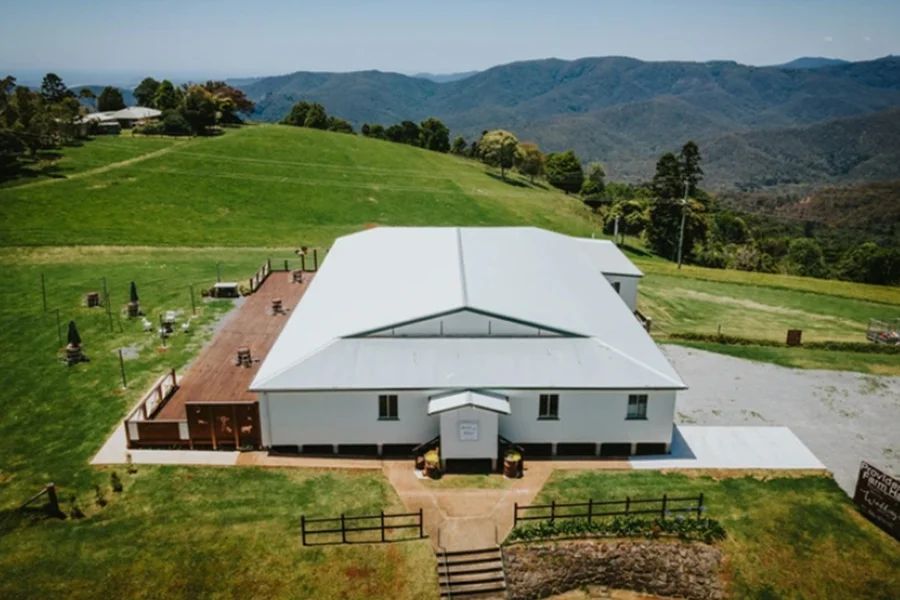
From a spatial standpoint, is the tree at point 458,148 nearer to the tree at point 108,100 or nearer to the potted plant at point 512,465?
the tree at point 108,100

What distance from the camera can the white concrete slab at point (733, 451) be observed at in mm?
25625

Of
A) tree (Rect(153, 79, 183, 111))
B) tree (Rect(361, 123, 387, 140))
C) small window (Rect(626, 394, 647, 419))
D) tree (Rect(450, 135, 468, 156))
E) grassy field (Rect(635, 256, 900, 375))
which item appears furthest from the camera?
tree (Rect(361, 123, 387, 140))

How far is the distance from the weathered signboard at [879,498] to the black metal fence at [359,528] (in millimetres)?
16141

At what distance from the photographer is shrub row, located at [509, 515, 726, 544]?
2097 centimetres

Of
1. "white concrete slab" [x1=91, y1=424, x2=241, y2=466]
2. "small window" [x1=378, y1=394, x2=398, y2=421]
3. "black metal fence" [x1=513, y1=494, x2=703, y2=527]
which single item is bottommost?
"black metal fence" [x1=513, y1=494, x2=703, y2=527]

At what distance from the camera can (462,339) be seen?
27547 millimetres

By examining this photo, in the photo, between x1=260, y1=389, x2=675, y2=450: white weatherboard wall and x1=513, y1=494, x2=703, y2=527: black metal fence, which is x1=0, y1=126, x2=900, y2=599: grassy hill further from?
x1=260, y1=389, x2=675, y2=450: white weatherboard wall

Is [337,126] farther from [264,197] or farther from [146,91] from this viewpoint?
[264,197]

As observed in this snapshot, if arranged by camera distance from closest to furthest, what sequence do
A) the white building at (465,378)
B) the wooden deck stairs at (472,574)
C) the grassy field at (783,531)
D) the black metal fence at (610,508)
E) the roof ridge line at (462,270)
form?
the wooden deck stairs at (472,574)
the grassy field at (783,531)
the black metal fence at (610,508)
the white building at (465,378)
the roof ridge line at (462,270)

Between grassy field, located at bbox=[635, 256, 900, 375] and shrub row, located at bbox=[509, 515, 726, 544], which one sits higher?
shrub row, located at bbox=[509, 515, 726, 544]

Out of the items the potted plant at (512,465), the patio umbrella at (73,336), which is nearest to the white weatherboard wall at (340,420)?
the potted plant at (512,465)

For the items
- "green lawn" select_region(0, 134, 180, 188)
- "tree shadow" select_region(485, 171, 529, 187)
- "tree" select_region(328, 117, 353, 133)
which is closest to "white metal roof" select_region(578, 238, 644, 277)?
"green lawn" select_region(0, 134, 180, 188)

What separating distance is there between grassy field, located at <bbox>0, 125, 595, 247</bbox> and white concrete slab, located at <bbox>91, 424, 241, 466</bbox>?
3838 cm

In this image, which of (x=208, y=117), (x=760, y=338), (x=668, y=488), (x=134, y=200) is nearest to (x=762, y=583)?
→ (x=668, y=488)
